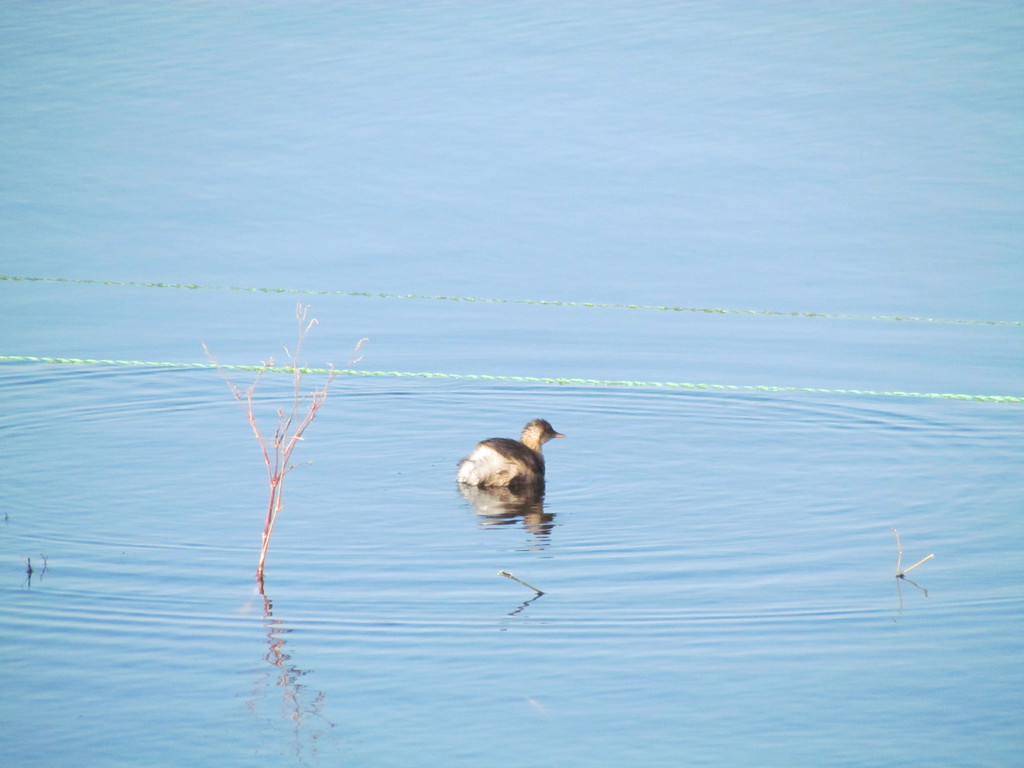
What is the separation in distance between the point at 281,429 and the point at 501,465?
1550mm

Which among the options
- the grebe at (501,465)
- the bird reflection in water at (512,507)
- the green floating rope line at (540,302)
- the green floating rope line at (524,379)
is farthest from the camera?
the green floating rope line at (540,302)

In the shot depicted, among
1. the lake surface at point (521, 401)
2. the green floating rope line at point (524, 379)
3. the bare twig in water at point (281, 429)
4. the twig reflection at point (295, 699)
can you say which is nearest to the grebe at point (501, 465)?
the lake surface at point (521, 401)

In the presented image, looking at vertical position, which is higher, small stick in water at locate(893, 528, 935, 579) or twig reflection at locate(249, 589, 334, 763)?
small stick in water at locate(893, 528, 935, 579)

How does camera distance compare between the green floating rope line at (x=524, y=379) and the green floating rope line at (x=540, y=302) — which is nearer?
the green floating rope line at (x=524, y=379)

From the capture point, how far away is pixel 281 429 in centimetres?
994

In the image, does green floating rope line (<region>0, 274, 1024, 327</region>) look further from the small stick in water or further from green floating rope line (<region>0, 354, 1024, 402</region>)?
the small stick in water

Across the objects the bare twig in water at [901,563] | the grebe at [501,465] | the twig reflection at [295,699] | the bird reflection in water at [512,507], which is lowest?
the twig reflection at [295,699]

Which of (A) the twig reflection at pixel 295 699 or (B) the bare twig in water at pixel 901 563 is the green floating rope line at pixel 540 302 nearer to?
(B) the bare twig in water at pixel 901 563

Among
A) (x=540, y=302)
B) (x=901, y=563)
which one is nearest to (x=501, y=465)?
(x=901, y=563)

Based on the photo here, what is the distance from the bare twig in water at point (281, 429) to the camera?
7.27 metres

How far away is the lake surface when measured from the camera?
241 inches

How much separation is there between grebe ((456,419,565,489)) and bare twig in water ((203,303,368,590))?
0.85 m

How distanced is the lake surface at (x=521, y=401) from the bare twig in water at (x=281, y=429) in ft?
0.46

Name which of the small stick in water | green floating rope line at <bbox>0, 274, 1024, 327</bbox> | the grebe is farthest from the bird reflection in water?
green floating rope line at <bbox>0, 274, 1024, 327</bbox>
